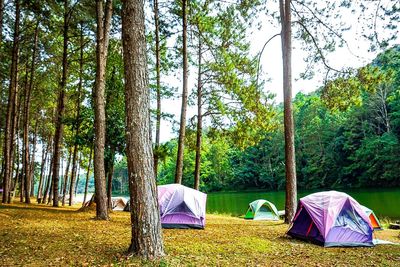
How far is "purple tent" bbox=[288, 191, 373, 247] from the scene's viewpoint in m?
8.32

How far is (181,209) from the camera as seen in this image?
10445 mm

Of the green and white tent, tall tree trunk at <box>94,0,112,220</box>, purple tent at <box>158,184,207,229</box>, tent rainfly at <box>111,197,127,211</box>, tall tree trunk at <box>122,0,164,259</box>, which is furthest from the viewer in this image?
tent rainfly at <box>111,197,127,211</box>

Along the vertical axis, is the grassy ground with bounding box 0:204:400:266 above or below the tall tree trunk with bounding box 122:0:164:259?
below

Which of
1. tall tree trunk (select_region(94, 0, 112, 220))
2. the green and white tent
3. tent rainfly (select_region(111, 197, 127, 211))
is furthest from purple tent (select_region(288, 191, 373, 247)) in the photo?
tent rainfly (select_region(111, 197, 127, 211))

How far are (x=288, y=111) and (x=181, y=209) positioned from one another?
560 centimetres

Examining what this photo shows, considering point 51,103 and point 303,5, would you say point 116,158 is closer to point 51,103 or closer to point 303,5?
point 303,5

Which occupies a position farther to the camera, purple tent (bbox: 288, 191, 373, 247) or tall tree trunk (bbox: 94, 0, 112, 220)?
tall tree trunk (bbox: 94, 0, 112, 220)

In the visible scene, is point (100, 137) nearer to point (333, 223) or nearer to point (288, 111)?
point (288, 111)

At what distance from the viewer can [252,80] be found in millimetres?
14016

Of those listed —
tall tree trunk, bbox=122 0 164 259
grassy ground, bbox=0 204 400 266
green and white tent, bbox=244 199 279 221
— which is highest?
tall tree trunk, bbox=122 0 164 259

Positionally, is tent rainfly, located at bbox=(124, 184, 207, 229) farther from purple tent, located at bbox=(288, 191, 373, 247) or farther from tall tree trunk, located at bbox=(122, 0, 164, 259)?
tall tree trunk, located at bbox=(122, 0, 164, 259)

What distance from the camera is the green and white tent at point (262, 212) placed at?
19.4 m

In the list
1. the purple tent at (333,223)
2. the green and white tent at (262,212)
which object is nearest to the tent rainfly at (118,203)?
the green and white tent at (262,212)

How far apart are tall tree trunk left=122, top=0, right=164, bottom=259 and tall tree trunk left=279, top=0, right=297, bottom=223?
754 cm
